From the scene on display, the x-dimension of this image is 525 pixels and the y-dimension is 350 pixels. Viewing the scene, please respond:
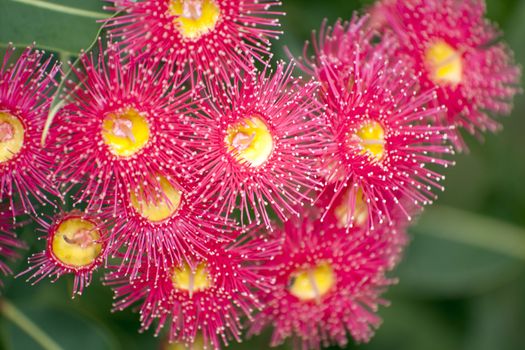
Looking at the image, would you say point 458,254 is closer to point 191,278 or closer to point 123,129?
point 191,278

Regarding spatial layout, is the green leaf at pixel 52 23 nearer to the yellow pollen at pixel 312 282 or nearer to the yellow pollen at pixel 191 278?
the yellow pollen at pixel 191 278

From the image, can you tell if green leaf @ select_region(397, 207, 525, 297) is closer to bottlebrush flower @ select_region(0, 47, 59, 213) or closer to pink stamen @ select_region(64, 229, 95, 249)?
pink stamen @ select_region(64, 229, 95, 249)

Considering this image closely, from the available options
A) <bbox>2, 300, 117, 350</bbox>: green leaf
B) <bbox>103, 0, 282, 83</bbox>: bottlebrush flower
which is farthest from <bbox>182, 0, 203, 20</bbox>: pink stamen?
<bbox>2, 300, 117, 350</bbox>: green leaf

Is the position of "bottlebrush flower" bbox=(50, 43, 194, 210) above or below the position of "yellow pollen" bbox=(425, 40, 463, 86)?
below

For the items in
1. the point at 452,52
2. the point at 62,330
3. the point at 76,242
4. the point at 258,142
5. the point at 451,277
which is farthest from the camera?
the point at 451,277

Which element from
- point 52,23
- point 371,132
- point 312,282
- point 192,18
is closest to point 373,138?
point 371,132
